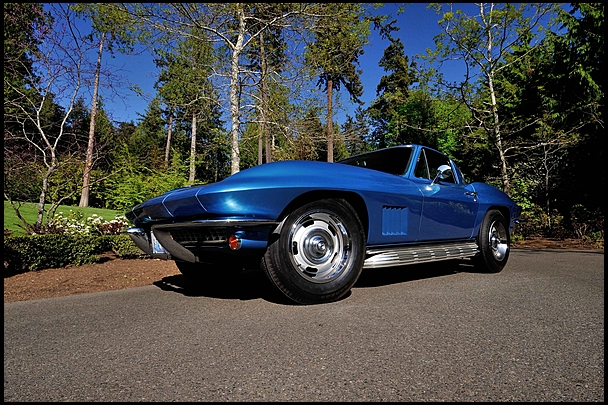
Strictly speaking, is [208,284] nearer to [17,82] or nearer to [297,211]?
[297,211]

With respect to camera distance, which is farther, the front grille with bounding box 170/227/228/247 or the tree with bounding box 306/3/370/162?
the tree with bounding box 306/3/370/162

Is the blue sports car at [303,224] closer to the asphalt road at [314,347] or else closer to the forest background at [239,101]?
the asphalt road at [314,347]

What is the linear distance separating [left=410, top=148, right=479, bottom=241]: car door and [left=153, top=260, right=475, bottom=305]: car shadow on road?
0.56 m

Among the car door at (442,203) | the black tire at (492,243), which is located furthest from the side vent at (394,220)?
the black tire at (492,243)

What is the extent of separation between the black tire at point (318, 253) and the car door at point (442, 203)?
0.96 metres

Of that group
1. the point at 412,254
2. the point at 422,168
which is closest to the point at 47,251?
the point at 412,254

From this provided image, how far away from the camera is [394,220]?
3209 mm

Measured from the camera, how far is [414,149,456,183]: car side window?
12.8 feet

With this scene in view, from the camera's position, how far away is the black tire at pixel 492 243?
4.28 meters

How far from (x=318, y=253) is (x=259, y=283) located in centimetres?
120

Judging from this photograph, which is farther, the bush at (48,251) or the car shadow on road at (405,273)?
the bush at (48,251)

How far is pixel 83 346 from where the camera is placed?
1.86 metres

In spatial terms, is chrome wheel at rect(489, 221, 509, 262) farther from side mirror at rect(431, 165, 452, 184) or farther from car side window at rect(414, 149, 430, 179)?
car side window at rect(414, 149, 430, 179)

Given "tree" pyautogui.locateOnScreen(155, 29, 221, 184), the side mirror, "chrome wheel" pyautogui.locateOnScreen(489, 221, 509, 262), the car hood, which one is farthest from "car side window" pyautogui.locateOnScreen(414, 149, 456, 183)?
"tree" pyautogui.locateOnScreen(155, 29, 221, 184)
